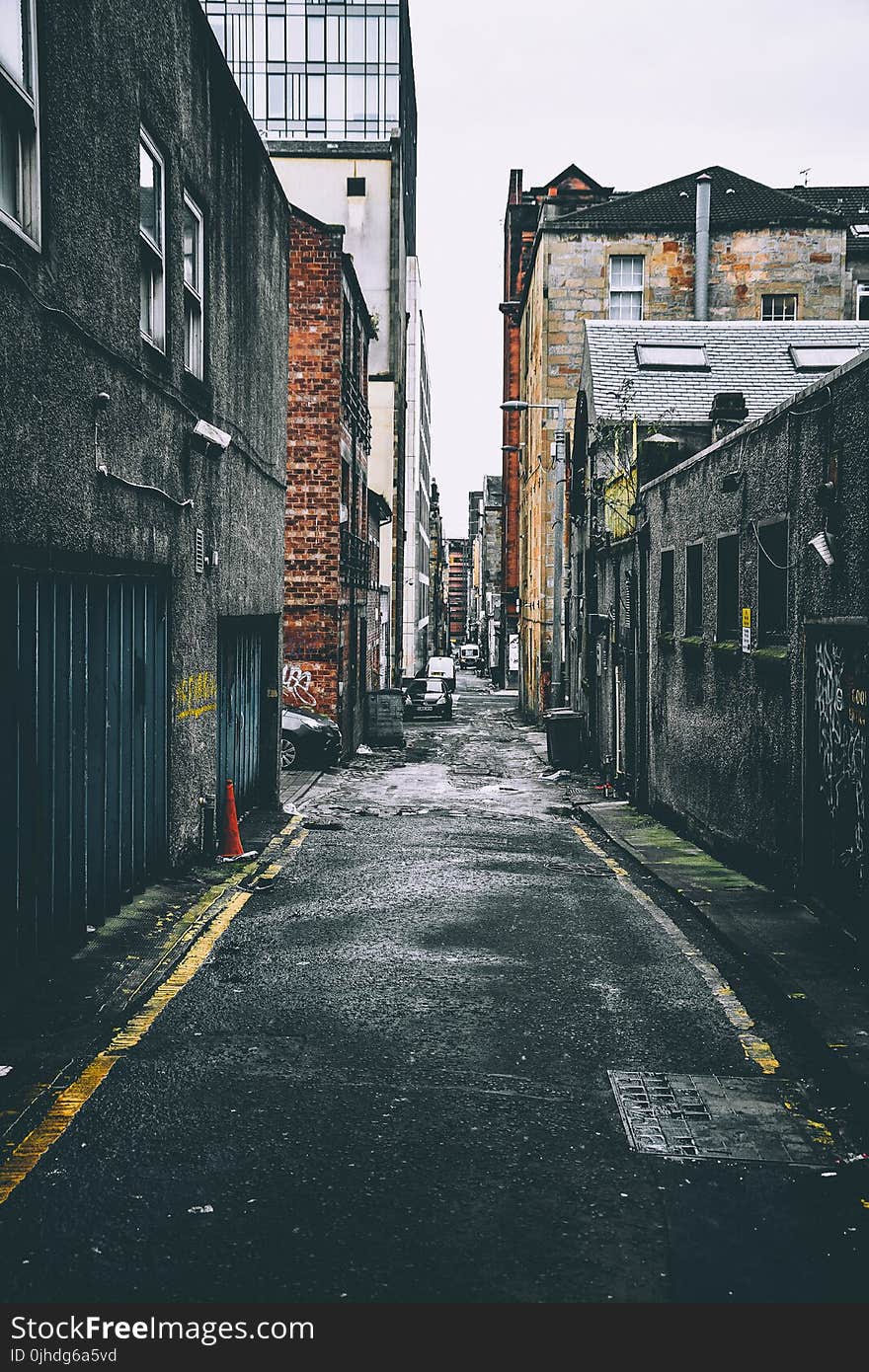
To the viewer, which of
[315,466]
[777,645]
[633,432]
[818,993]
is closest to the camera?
[818,993]

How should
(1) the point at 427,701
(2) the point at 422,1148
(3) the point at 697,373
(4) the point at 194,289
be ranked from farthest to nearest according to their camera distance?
(1) the point at 427,701 < (3) the point at 697,373 < (4) the point at 194,289 < (2) the point at 422,1148

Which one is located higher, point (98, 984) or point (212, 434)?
point (212, 434)

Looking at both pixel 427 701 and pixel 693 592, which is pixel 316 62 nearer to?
pixel 427 701

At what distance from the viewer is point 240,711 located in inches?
578

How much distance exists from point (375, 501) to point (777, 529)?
23.7 m

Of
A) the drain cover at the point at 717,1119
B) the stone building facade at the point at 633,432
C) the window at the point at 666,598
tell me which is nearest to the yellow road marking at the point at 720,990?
the drain cover at the point at 717,1119

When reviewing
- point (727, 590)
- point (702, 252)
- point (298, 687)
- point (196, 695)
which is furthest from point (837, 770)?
point (702, 252)

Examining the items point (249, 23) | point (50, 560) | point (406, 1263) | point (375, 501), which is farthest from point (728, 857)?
point (249, 23)

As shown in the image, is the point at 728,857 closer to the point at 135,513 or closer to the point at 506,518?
the point at 135,513

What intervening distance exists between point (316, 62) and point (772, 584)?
208 feet

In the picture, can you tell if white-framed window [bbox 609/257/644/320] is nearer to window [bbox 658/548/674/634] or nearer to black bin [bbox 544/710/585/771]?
black bin [bbox 544/710/585/771]

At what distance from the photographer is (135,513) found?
924 centimetres

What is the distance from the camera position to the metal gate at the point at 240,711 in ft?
44.9

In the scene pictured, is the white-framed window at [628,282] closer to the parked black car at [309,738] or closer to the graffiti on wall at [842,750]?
the parked black car at [309,738]
